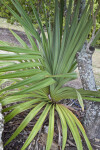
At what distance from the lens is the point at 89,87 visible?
4.55 feet

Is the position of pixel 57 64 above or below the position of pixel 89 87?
above

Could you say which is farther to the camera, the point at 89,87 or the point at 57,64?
the point at 57,64

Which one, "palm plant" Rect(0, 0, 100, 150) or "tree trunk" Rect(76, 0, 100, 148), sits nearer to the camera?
"palm plant" Rect(0, 0, 100, 150)

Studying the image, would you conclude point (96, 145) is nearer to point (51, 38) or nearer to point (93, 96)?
point (93, 96)

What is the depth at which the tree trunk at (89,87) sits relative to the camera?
1.35m

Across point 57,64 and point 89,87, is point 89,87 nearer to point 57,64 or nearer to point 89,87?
point 89,87

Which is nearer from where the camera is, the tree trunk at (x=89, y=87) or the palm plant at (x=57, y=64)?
the palm plant at (x=57, y=64)

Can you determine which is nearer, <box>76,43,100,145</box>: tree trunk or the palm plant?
the palm plant

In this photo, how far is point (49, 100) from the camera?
4.94 ft

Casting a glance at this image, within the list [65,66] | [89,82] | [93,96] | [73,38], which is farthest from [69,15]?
[93,96]

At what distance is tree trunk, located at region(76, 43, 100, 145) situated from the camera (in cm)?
135

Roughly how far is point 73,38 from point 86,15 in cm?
23

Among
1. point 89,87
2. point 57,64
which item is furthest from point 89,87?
point 57,64

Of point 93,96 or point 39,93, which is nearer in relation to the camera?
point 93,96
